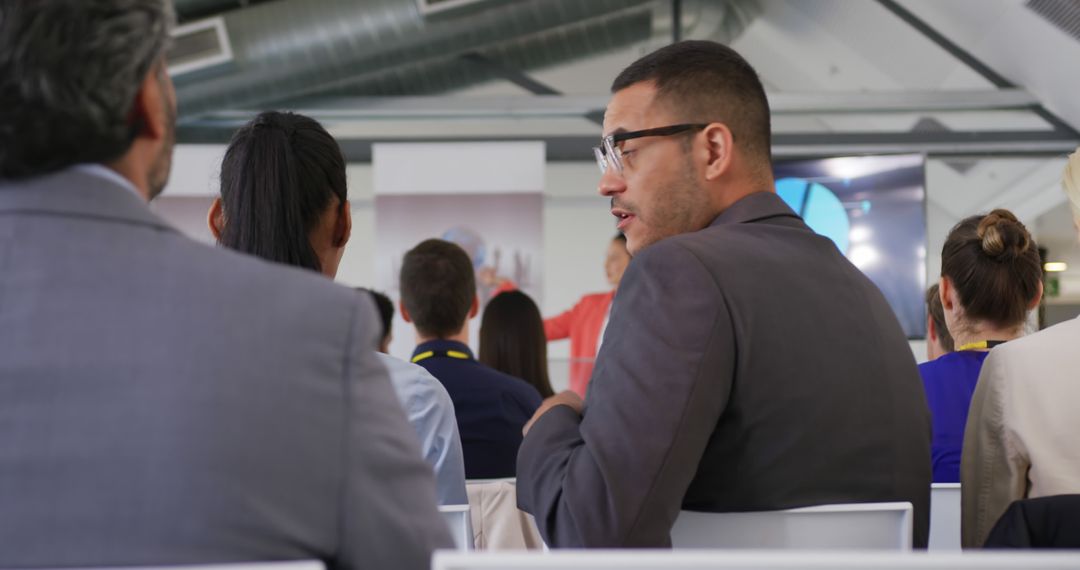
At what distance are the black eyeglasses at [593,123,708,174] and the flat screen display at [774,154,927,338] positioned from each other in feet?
17.5

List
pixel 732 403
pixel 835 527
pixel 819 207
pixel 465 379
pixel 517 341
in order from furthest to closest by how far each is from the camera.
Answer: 1. pixel 819 207
2. pixel 517 341
3. pixel 465 379
4. pixel 732 403
5. pixel 835 527

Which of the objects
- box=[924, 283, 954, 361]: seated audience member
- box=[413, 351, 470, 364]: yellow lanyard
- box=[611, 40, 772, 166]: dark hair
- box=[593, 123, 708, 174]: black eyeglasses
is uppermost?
box=[611, 40, 772, 166]: dark hair

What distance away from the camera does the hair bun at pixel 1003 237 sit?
2.38 meters

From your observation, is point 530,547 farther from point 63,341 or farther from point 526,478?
point 63,341

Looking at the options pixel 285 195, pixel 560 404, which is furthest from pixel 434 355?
pixel 560 404

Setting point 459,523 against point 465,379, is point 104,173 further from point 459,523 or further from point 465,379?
point 465,379

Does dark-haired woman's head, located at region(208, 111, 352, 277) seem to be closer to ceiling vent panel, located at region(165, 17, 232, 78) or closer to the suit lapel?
the suit lapel

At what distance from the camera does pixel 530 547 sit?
262 cm

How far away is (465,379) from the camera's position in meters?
2.96

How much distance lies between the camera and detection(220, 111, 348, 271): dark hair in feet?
5.62

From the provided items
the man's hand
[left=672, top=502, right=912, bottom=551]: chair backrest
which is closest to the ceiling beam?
the man's hand

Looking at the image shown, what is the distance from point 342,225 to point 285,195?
0.13 metres

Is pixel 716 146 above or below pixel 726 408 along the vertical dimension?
above

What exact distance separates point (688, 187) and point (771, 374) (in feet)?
1.34
